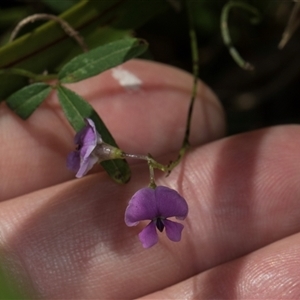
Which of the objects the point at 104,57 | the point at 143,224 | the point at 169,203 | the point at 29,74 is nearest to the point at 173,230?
the point at 169,203

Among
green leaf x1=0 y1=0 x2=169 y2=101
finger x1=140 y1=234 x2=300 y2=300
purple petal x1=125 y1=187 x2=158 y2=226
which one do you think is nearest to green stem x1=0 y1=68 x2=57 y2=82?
green leaf x1=0 y1=0 x2=169 y2=101

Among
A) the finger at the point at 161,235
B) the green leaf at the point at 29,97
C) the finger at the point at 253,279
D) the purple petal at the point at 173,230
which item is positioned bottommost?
the finger at the point at 253,279

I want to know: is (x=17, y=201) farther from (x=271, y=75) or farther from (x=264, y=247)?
(x=271, y=75)

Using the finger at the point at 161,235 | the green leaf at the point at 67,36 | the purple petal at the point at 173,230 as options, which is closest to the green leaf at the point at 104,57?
the green leaf at the point at 67,36

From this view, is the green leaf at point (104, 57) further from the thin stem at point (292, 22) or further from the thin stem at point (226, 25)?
the thin stem at point (292, 22)

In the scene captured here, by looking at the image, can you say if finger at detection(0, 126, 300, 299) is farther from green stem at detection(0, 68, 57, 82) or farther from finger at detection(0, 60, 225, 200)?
green stem at detection(0, 68, 57, 82)

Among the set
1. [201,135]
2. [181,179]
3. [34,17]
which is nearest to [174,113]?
[201,135]
